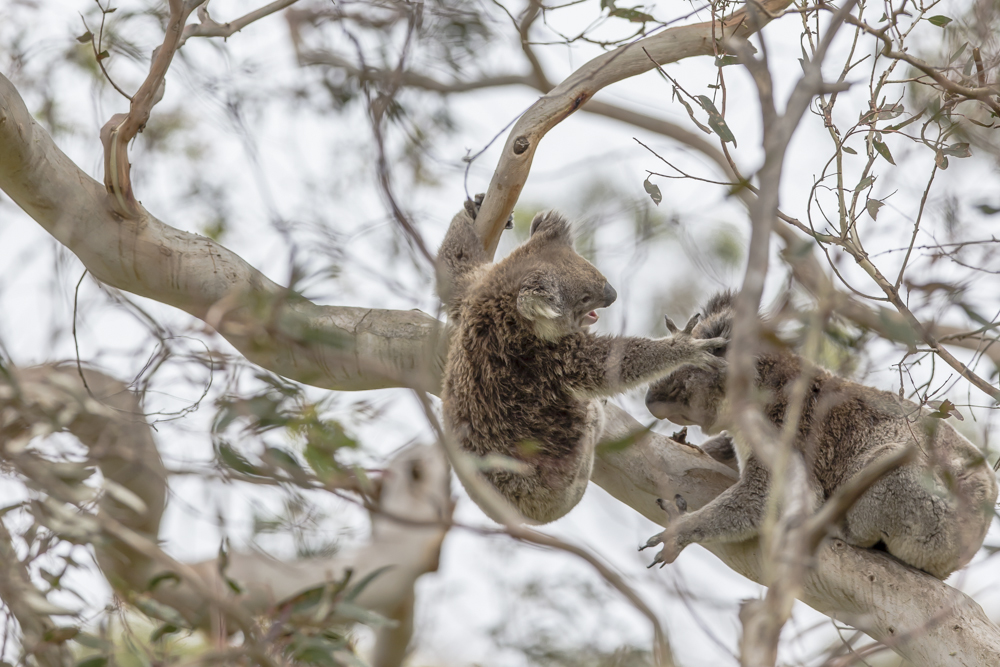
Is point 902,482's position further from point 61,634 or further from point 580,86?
point 61,634

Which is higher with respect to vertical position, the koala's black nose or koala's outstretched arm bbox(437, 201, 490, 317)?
koala's outstretched arm bbox(437, 201, 490, 317)

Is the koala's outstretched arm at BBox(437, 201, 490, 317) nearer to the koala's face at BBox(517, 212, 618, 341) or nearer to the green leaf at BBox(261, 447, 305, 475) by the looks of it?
the koala's face at BBox(517, 212, 618, 341)

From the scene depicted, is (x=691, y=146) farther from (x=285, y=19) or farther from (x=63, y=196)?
(x=63, y=196)

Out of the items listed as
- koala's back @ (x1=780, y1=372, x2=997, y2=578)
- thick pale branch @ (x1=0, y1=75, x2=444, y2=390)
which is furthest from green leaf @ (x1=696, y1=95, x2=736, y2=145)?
thick pale branch @ (x1=0, y1=75, x2=444, y2=390)

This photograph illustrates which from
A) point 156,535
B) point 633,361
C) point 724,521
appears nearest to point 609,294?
point 633,361

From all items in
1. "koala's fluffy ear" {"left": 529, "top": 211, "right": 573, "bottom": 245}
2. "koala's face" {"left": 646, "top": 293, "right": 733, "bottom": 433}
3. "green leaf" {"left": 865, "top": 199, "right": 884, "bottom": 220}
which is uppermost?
"koala's fluffy ear" {"left": 529, "top": 211, "right": 573, "bottom": 245}

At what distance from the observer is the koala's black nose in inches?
137

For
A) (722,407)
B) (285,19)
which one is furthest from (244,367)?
(285,19)

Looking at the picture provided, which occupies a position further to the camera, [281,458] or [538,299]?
[538,299]

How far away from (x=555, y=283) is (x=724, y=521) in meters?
1.19

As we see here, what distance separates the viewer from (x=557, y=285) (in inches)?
130

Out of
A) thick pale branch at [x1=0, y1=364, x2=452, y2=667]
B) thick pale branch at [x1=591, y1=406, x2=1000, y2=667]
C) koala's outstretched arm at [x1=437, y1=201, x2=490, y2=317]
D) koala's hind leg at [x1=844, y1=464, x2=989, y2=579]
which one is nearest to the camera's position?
thick pale branch at [x1=0, y1=364, x2=452, y2=667]

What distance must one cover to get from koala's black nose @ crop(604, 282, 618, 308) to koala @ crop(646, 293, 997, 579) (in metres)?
0.45

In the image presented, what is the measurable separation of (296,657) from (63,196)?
8.17 ft
